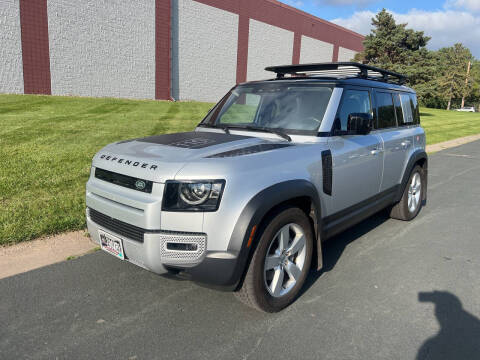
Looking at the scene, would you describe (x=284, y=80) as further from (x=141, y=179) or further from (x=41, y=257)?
(x=41, y=257)

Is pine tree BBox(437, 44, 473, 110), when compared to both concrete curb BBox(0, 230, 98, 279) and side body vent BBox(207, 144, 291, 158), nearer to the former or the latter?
side body vent BBox(207, 144, 291, 158)

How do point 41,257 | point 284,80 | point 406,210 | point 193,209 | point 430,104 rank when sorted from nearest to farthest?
point 193,209
point 41,257
point 284,80
point 406,210
point 430,104

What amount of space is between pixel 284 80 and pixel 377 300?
7.82 ft

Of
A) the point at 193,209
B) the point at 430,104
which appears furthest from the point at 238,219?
the point at 430,104

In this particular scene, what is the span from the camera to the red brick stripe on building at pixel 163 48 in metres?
23.8

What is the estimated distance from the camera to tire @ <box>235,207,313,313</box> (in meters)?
2.80

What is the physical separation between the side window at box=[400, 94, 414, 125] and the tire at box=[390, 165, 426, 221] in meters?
0.70

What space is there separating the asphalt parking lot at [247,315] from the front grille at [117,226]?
64cm

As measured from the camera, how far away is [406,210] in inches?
212

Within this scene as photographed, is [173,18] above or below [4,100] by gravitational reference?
above

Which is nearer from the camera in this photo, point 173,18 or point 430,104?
point 173,18

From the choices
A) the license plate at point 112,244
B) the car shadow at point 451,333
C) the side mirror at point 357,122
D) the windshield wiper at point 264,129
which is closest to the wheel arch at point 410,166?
the side mirror at point 357,122

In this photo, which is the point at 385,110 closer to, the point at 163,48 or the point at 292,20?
the point at 163,48

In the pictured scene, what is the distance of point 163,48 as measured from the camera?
24234mm
